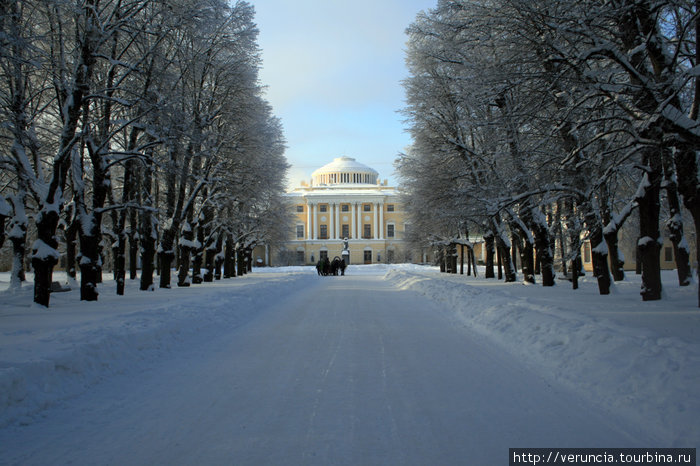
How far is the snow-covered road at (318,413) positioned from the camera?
13.1ft

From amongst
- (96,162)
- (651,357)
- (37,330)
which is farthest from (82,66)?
(651,357)

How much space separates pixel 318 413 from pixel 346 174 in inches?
4570

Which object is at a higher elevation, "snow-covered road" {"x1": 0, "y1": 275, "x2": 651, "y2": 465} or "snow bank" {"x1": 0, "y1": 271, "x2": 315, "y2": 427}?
"snow bank" {"x1": 0, "y1": 271, "x2": 315, "y2": 427}

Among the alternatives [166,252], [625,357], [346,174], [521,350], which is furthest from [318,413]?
[346,174]

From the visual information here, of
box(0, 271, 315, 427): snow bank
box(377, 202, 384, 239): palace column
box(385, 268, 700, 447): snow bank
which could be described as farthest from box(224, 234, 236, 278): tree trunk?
box(377, 202, 384, 239): palace column

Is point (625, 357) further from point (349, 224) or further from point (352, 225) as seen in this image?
point (349, 224)

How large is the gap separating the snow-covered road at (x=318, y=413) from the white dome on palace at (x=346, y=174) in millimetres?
112633

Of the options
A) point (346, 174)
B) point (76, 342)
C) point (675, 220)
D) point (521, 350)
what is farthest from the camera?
point (346, 174)

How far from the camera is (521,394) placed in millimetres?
5527

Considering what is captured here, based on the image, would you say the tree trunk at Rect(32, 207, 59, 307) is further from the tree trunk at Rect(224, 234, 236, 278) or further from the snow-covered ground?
the tree trunk at Rect(224, 234, 236, 278)

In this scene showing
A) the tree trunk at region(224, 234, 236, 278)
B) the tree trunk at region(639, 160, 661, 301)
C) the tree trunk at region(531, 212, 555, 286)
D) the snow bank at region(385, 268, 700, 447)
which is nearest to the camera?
the snow bank at region(385, 268, 700, 447)

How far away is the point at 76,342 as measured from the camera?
7.16 metres

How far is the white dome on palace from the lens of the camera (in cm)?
11981

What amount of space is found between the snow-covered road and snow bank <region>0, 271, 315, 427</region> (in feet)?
0.95
